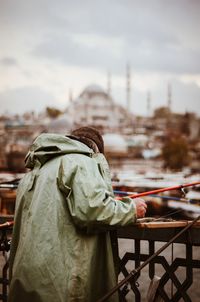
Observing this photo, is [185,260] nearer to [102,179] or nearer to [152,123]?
[102,179]

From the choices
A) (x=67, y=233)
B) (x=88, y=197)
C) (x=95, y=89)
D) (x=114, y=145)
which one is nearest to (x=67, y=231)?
(x=67, y=233)

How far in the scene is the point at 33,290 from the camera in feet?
5.84

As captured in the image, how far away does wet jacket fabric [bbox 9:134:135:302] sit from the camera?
1.77m

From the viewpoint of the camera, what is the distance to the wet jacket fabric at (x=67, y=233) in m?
1.77

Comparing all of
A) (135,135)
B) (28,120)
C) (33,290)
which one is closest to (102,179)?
(33,290)

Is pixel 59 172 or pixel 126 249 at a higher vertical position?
pixel 59 172

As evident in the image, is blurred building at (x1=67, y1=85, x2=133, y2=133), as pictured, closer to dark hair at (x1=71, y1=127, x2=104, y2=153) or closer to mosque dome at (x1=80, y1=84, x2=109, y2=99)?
mosque dome at (x1=80, y1=84, x2=109, y2=99)

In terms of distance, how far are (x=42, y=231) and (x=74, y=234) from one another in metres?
0.14

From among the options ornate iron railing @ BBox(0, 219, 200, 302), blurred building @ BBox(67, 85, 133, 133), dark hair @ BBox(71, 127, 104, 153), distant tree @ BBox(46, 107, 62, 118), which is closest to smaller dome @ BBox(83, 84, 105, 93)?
blurred building @ BBox(67, 85, 133, 133)

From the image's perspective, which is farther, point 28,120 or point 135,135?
point 28,120

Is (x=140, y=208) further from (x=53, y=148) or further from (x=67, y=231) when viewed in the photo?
(x=53, y=148)

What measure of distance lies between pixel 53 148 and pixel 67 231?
15.2 inches

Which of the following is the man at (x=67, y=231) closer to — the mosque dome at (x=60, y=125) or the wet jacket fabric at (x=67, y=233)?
the wet jacket fabric at (x=67, y=233)

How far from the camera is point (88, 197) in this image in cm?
176
